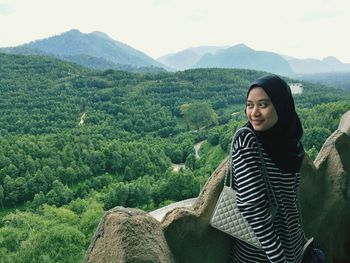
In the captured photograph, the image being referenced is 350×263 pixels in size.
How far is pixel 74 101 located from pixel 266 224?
109295 mm

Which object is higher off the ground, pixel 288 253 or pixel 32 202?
pixel 288 253

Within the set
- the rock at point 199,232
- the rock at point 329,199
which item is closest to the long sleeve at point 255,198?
the rock at point 199,232

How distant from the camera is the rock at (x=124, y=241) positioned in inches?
120

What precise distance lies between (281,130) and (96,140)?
225ft

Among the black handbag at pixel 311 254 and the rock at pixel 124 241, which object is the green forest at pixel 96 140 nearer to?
the black handbag at pixel 311 254

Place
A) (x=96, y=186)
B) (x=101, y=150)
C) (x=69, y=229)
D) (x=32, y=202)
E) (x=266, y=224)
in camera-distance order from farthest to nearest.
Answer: (x=101, y=150) → (x=96, y=186) → (x=32, y=202) → (x=69, y=229) → (x=266, y=224)

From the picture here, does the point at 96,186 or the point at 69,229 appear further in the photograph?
the point at 96,186

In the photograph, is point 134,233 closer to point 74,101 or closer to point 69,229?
point 69,229

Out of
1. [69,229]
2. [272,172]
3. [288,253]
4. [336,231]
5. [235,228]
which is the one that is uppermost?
[272,172]

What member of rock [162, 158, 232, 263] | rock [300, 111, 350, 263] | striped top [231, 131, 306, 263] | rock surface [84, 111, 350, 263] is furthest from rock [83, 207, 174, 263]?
rock [300, 111, 350, 263]

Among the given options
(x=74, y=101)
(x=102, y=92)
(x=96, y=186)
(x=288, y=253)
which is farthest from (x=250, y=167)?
(x=102, y=92)

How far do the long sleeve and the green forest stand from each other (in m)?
23.5

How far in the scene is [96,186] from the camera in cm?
5994

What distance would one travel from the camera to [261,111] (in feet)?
10.6
